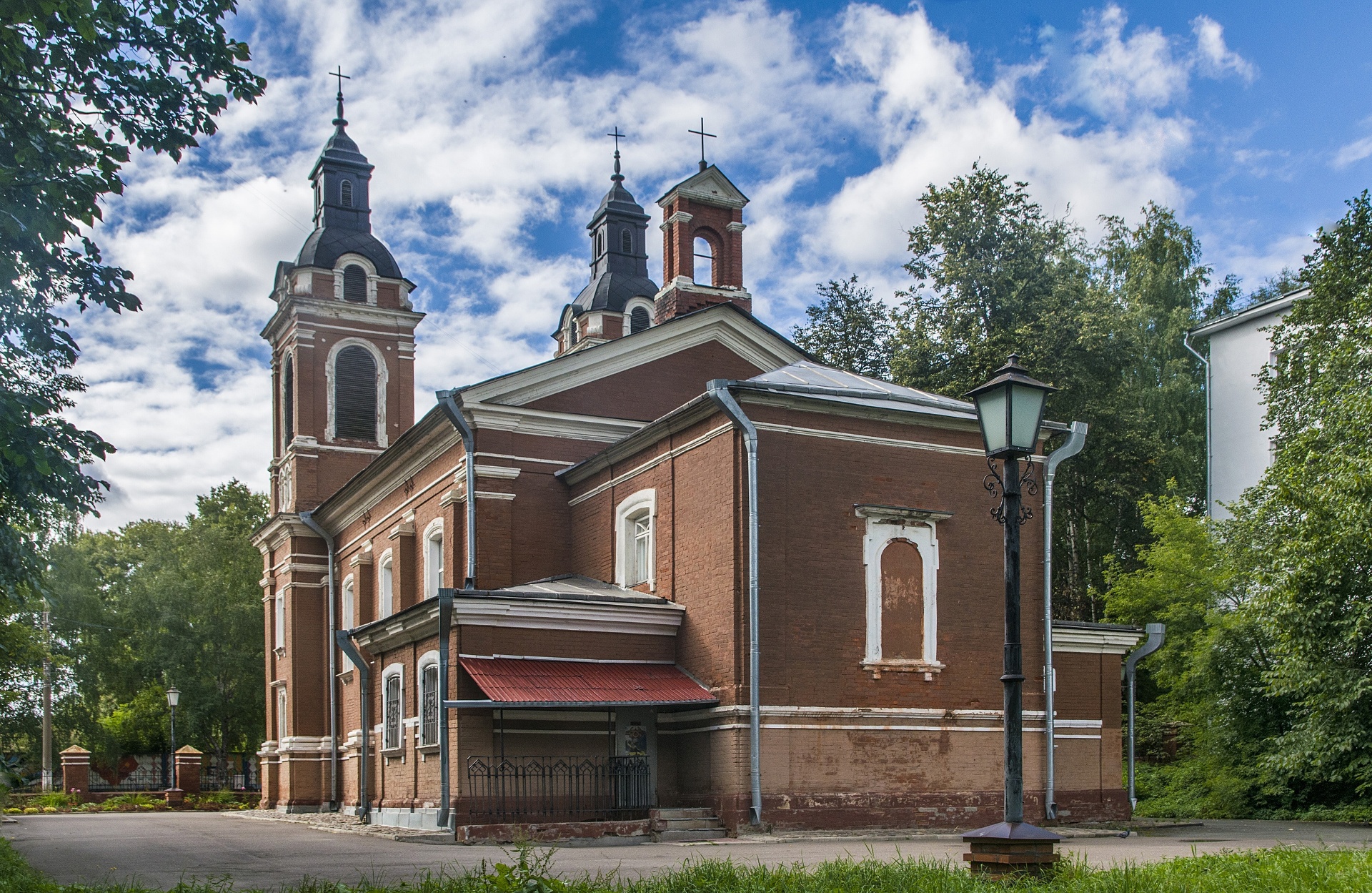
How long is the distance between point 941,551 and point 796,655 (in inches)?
120

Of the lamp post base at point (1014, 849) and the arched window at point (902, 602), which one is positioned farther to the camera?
the arched window at point (902, 602)

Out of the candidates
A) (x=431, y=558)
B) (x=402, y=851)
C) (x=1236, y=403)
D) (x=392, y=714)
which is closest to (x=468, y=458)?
(x=431, y=558)

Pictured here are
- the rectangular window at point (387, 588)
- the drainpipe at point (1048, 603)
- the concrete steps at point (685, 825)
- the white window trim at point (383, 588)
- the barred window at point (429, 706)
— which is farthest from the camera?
the rectangular window at point (387, 588)

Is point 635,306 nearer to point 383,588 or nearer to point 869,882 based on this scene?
Answer: point 383,588

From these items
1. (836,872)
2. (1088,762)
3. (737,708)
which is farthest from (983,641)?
(836,872)

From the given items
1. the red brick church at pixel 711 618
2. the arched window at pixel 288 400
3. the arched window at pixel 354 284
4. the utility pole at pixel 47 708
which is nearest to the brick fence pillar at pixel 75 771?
the utility pole at pixel 47 708

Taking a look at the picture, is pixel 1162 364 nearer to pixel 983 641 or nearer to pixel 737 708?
pixel 983 641

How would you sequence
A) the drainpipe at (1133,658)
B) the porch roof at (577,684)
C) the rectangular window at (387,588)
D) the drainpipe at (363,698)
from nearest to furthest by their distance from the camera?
1. the porch roof at (577,684)
2. the drainpipe at (1133,658)
3. the drainpipe at (363,698)
4. the rectangular window at (387,588)

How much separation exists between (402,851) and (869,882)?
8.26 metres

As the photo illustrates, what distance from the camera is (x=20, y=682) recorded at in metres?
45.7

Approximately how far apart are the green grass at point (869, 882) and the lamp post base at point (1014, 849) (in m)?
0.14

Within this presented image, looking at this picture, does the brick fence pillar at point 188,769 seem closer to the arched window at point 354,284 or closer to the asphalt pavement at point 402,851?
the arched window at point 354,284

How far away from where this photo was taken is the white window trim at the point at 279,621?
32.8m

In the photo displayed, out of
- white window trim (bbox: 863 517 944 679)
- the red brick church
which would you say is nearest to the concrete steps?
the red brick church
